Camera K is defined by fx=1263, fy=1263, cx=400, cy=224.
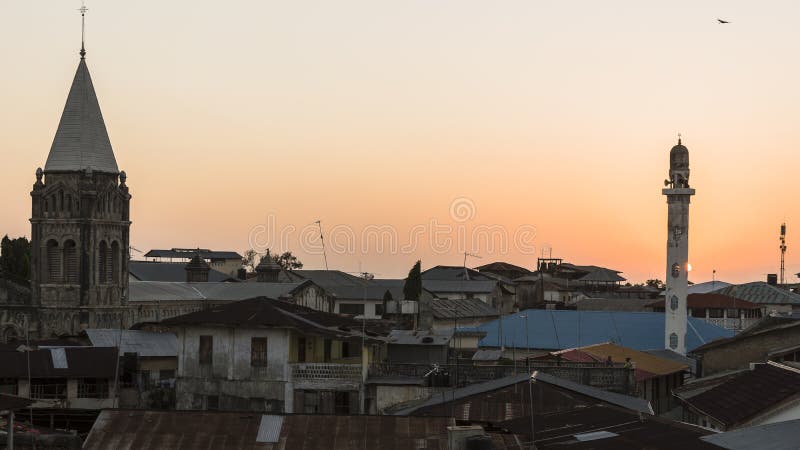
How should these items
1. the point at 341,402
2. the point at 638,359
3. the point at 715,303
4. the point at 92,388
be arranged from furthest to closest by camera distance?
1. the point at 715,303
2. the point at 638,359
3. the point at 92,388
4. the point at 341,402

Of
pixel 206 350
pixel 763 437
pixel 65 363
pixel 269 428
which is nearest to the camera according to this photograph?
pixel 763 437

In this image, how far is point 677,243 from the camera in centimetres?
8144

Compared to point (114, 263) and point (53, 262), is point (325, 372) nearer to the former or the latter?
point (53, 262)

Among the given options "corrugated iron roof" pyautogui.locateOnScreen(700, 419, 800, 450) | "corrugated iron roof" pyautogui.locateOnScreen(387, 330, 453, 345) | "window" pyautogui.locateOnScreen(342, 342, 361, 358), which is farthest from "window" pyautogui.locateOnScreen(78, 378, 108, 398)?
"corrugated iron roof" pyautogui.locateOnScreen(700, 419, 800, 450)

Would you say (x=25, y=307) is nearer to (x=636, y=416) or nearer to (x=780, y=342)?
(x=780, y=342)

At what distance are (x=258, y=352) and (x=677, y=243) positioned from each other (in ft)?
132

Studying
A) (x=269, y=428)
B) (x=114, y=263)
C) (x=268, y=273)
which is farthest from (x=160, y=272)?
(x=269, y=428)

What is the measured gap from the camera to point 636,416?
34688mm

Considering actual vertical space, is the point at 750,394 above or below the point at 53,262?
below

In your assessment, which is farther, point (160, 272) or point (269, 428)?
point (160, 272)

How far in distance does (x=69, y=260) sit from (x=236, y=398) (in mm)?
54570

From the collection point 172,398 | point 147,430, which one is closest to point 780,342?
point 172,398

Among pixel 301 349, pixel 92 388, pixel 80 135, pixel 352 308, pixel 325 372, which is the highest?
pixel 80 135

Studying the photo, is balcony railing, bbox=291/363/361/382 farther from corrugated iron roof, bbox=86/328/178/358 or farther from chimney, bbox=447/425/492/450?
corrugated iron roof, bbox=86/328/178/358
